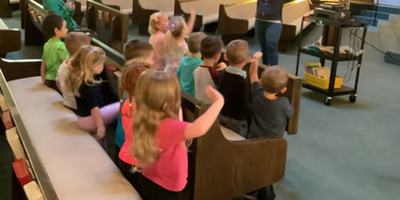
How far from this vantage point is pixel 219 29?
7117 mm

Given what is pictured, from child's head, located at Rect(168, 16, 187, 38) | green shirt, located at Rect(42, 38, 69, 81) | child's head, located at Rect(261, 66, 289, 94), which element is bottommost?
green shirt, located at Rect(42, 38, 69, 81)

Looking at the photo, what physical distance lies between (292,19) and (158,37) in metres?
5.08

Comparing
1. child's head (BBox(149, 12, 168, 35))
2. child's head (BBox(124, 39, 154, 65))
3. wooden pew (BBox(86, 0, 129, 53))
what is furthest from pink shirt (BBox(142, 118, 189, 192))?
wooden pew (BBox(86, 0, 129, 53))

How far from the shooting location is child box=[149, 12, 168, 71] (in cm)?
389

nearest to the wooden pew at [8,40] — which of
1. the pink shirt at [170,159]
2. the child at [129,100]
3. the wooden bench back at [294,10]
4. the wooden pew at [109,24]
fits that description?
the wooden pew at [109,24]

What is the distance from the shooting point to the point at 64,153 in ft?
7.49

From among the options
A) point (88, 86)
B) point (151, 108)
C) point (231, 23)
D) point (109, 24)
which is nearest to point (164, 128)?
point (151, 108)

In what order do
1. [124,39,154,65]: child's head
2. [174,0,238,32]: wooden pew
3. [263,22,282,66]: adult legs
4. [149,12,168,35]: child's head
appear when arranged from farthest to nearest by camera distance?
[174,0,238,32]: wooden pew, [263,22,282,66]: adult legs, [149,12,168,35]: child's head, [124,39,154,65]: child's head

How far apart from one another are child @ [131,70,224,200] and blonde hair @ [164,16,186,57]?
6.13ft

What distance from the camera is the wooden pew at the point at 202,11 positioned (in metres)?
7.47

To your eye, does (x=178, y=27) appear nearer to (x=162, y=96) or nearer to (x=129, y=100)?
(x=129, y=100)

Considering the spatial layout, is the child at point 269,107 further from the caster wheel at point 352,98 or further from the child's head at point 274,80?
the caster wheel at point 352,98

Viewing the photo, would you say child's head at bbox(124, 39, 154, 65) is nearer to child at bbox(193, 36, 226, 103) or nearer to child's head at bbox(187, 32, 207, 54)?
child at bbox(193, 36, 226, 103)

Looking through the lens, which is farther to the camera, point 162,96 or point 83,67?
point 83,67
